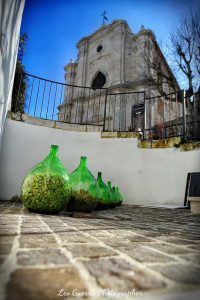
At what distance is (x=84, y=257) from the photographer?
61cm

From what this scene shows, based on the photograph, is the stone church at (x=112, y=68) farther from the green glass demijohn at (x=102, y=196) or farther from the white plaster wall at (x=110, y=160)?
the green glass demijohn at (x=102, y=196)

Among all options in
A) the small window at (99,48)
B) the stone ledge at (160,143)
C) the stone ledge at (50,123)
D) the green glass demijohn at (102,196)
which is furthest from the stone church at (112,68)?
the green glass demijohn at (102,196)

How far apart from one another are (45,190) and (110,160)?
10.1 ft

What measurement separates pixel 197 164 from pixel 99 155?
2.08 metres

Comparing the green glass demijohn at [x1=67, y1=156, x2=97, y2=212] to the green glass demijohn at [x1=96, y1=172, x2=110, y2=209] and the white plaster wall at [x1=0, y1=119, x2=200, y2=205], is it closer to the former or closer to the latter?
the green glass demijohn at [x1=96, y1=172, x2=110, y2=209]

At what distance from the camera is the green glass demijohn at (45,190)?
76.0 inches

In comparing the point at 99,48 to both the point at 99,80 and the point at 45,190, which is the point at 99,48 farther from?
the point at 45,190

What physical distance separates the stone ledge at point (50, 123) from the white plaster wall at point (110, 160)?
3.8 inches

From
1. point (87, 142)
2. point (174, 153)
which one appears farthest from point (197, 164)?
point (87, 142)

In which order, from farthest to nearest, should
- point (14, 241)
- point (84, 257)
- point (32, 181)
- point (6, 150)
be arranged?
point (6, 150) → point (32, 181) → point (14, 241) → point (84, 257)

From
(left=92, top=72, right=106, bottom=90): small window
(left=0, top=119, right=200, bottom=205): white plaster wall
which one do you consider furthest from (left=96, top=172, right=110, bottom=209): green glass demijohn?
(left=92, top=72, right=106, bottom=90): small window

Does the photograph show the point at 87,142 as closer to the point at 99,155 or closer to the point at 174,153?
the point at 99,155

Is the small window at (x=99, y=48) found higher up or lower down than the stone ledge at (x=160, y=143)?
higher up

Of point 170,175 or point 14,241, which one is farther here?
point 170,175
